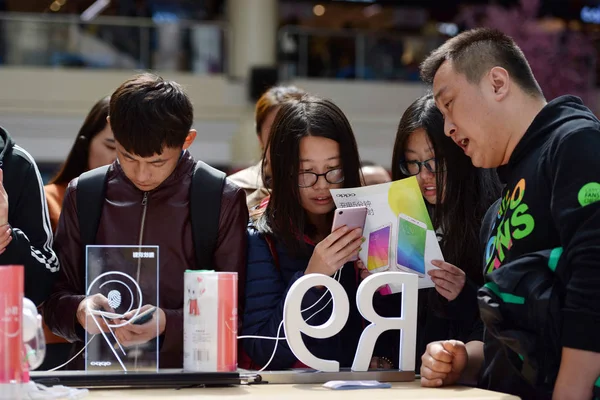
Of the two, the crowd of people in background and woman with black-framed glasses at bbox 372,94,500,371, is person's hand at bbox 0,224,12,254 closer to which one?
the crowd of people in background

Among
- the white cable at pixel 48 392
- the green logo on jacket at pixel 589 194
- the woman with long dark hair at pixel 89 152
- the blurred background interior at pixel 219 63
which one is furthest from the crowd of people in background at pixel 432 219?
the blurred background interior at pixel 219 63

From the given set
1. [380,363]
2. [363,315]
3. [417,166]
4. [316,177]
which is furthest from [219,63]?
[363,315]

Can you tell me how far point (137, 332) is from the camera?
1.91 metres

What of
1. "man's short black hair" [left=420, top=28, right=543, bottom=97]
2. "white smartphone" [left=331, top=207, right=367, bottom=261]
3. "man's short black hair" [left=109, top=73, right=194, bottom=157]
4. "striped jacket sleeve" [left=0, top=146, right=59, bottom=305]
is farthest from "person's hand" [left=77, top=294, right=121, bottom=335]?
"man's short black hair" [left=420, top=28, right=543, bottom=97]

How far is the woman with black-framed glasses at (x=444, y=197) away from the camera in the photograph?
2383 mm

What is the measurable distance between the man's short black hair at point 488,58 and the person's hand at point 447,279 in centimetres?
51

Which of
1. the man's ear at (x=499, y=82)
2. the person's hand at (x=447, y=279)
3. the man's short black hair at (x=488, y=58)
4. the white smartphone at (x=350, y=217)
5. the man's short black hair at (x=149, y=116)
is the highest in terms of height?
the man's short black hair at (x=488, y=58)

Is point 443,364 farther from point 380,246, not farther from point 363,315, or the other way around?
point 380,246

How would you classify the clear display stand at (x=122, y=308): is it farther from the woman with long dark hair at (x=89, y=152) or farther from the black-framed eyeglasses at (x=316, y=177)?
the woman with long dark hair at (x=89, y=152)

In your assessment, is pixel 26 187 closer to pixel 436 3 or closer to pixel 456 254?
pixel 456 254

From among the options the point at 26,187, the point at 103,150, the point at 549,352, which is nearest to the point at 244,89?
the point at 103,150

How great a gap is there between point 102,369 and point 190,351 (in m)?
0.20

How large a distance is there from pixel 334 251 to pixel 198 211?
1.21 feet

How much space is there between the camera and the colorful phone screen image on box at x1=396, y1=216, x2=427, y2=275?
2266 millimetres
